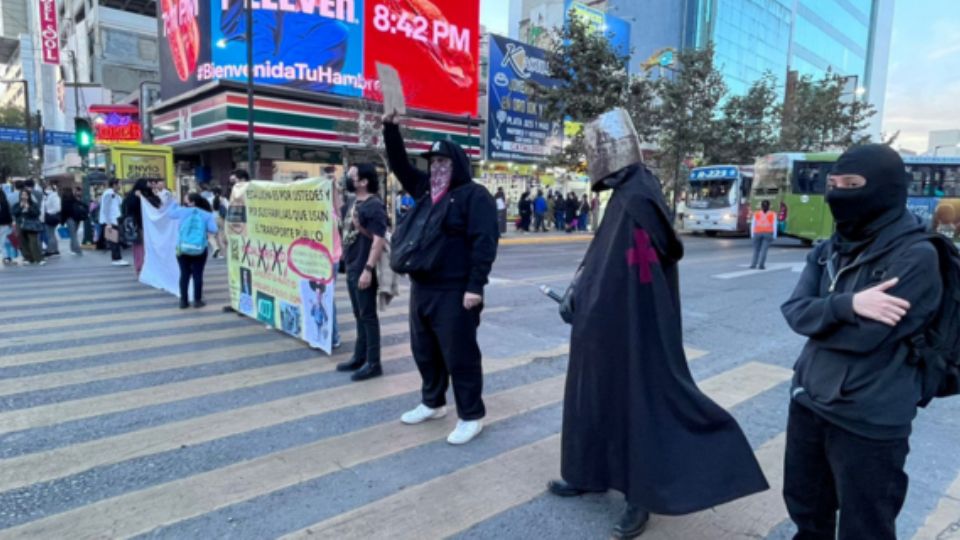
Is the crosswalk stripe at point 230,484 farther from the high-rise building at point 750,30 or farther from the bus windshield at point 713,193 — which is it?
the high-rise building at point 750,30

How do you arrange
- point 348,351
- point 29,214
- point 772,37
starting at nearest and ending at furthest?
point 348,351, point 29,214, point 772,37

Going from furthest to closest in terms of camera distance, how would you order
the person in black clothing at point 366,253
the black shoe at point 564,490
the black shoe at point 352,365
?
the black shoe at point 352,365
the person in black clothing at point 366,253
the black shoe at point 564,490

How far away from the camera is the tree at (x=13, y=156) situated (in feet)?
163

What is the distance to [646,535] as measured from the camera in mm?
2750

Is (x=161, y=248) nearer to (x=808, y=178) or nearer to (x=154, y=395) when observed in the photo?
(x=154, y=395)

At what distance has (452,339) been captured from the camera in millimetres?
3598

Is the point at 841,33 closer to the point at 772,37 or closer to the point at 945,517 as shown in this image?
the point at 772,37

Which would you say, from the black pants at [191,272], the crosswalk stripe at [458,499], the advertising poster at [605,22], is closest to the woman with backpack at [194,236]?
the black pants at [191,272]

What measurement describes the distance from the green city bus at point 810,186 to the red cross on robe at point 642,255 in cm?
2003

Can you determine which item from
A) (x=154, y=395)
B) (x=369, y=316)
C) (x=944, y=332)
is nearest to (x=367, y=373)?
(x=369, y=316)

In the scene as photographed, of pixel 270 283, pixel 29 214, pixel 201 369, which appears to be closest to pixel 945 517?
pixel 201 369

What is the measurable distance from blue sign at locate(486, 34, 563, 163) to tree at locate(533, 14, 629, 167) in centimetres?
757

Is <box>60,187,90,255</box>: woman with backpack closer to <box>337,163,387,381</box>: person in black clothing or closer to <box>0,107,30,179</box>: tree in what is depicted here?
A: <box>337,163,387,381</box>: person in black clothing

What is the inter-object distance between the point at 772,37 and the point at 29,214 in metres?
69.9
